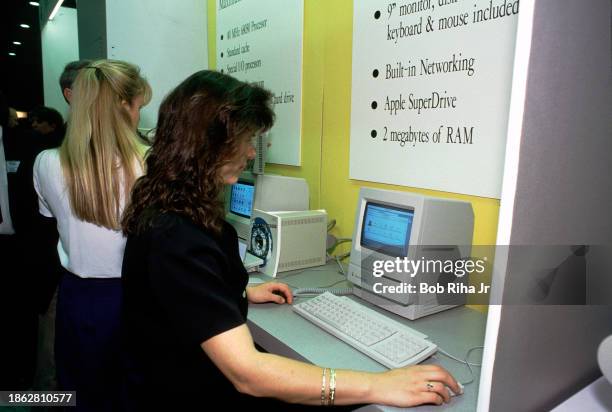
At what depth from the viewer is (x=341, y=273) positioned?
64.6 inches

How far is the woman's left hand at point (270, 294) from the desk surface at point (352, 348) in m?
0.02

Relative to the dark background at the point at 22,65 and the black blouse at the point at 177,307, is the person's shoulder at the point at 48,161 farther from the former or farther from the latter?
the dark background at the point at 22,65

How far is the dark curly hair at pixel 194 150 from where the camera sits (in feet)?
2.77

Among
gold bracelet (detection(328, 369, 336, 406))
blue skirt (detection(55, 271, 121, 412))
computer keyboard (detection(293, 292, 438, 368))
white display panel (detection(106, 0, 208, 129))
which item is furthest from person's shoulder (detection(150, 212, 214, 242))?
white display panel (detection(106, 0, 208, 129))

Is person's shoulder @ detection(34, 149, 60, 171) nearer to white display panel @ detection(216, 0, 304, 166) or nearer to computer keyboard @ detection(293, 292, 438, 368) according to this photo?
computer keyboard @ detection(293, 292, 438, 368)

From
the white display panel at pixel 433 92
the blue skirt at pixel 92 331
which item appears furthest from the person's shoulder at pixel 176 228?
the white display panel at pixel 433 92

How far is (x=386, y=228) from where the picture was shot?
127cm

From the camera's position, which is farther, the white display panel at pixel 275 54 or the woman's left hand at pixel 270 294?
the white display panel at pixel 275 54

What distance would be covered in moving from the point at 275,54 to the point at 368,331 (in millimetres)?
1650

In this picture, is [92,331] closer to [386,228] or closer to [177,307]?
[177,307]

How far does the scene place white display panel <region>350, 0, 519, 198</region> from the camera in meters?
1.27

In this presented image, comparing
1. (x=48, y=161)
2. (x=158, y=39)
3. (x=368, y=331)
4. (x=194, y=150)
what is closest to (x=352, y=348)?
(x=368, y=331)

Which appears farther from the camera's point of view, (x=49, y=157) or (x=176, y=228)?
(x=49, y=157)

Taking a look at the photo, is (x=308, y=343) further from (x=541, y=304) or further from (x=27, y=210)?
(x=27, y=210)
